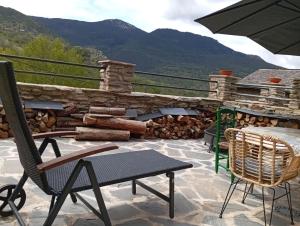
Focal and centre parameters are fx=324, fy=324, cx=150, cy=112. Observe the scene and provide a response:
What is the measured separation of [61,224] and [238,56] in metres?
63.8

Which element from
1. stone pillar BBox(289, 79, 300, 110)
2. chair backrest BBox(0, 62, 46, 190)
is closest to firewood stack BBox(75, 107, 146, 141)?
stone pillar BBox(289, 79, 300, 110)

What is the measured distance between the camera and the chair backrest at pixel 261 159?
2.66 meters

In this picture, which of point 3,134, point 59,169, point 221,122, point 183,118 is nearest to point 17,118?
point 59,169

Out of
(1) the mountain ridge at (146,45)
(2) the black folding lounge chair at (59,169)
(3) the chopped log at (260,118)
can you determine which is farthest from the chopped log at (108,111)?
(1) the mountain ridge at (146,45)

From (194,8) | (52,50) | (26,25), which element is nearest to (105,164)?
(194,8)

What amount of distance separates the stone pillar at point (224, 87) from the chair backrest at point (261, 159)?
4.83m

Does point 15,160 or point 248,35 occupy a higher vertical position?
point 248,35

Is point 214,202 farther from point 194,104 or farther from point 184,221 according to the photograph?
point 194,104

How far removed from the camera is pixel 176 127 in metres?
6.76

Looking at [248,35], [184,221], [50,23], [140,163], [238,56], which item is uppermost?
[50,23]

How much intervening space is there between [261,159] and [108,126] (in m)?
3.66

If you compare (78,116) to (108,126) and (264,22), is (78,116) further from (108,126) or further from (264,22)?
(264,22)

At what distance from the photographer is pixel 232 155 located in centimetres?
299

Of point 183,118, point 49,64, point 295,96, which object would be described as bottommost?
point 183,118
